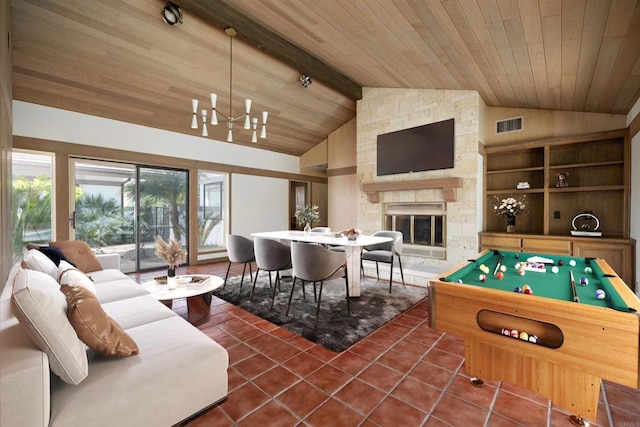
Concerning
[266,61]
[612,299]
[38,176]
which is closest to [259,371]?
[612,299]

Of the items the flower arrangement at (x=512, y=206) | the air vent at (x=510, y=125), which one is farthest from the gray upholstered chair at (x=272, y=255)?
the air vent at (x=510, y=125)

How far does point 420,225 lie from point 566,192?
2167 millimetres

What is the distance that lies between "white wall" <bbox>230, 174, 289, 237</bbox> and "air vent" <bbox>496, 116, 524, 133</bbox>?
466 cm

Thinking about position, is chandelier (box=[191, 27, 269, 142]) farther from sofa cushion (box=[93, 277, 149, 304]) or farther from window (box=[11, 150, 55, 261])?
window (box=[11, 150, 55, 261])

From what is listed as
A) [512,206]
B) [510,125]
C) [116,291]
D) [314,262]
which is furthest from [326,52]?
[116,291]

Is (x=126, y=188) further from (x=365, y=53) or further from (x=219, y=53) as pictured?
(x=365, y=53)

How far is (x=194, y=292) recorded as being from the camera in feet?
8.28

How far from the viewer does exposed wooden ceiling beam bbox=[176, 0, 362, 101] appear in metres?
3.24

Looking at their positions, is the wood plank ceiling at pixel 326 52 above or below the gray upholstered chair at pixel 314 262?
above

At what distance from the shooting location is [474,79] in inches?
152

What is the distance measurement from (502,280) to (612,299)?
59 centimetres

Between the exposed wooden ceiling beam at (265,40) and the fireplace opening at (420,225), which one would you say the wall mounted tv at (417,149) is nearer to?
the fireplace opening at (420,225)

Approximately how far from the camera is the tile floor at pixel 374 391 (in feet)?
5.00

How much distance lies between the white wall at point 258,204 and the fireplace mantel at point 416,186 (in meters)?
2.43
